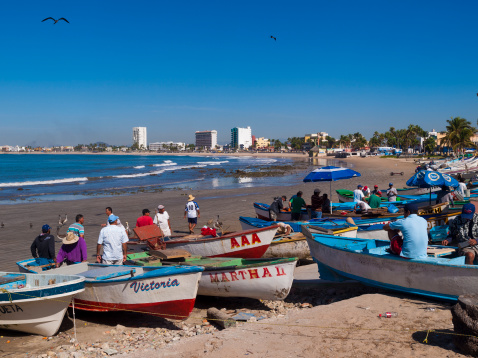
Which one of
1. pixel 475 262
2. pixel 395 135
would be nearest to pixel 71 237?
pixel 475 262

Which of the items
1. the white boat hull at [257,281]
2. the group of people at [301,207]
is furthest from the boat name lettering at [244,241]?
the group of people at [301,207]

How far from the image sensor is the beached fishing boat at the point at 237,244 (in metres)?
10.9

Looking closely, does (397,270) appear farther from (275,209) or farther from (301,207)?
(275,209)

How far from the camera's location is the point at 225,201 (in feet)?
93.8

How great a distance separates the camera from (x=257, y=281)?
8508 millimetres

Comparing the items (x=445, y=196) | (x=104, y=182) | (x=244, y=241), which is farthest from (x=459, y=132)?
(x=244, y=241)

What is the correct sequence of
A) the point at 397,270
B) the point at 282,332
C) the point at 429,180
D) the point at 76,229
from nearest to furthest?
1. the point at 282,332
2. the point at 397,270
3. the point at 76,229
4. the point at 429,180

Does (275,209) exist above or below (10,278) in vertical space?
above

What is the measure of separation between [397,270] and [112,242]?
609 centimetres

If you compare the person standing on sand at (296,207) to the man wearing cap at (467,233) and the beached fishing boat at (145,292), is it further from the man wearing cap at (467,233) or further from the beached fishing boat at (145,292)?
the beached fishing boat at (145,292)

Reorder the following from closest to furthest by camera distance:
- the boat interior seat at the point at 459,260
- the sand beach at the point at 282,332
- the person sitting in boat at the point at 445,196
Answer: the sand beach at the point at 282,332, the boat interior seat at the point at 459,260, the person sitting in boat at the point at 445,196

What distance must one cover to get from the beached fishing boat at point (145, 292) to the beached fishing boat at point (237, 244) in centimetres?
268

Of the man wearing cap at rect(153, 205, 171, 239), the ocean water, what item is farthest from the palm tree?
the man wearing cap at rect(153, 205, 171, 239)

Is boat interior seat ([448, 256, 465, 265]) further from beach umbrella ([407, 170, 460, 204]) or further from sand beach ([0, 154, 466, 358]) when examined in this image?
beach umbrella ([407, 170, 460, 204])
